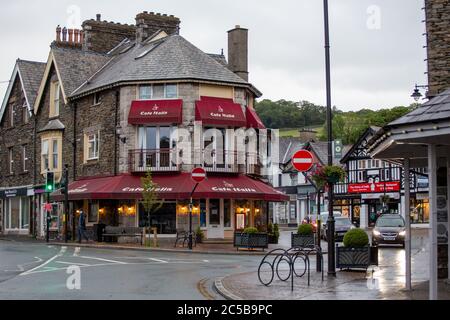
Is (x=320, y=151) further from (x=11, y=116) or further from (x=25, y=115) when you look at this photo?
(x=25, y=115)

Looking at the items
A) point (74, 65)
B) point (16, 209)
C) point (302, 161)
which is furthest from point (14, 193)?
point (302, 161)

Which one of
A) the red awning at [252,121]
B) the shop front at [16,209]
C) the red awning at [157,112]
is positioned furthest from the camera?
the shop front at [16,209]

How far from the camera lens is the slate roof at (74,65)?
136 feet

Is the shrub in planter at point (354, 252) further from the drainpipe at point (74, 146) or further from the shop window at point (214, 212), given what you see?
the drainpipe at point (74, 146)

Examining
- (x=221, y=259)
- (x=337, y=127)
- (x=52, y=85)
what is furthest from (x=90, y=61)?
(x=337, y=127)

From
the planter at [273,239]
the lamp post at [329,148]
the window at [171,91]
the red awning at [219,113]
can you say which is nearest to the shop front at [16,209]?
the window at [171,91]

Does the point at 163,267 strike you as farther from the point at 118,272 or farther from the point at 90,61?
the point at 90,61

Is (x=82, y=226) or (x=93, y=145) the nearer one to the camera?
(x=82, y=226)

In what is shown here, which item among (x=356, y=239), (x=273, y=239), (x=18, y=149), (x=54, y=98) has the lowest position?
(x=273, y=239)

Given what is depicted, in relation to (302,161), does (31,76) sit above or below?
above

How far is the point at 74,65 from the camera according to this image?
139ft

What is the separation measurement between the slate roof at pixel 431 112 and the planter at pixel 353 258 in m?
6.88

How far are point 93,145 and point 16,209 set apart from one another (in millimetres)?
12486

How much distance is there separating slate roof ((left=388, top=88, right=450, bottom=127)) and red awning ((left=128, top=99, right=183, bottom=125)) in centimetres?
2344
